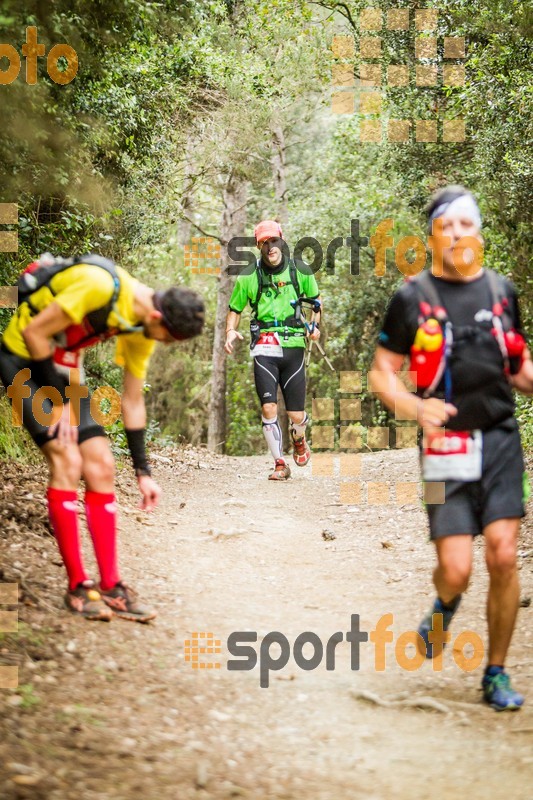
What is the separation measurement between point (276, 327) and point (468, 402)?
6.34 m

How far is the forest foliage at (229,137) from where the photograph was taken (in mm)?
7918

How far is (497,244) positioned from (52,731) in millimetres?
12898

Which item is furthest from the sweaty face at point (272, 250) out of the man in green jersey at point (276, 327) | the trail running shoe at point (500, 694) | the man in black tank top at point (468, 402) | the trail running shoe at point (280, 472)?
the trail running shoe at point (500, 694)

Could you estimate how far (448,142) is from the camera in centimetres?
1694

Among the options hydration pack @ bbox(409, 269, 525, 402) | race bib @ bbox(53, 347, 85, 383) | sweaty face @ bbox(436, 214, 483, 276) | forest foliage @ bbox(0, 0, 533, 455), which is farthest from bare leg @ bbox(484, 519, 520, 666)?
forest foliage @ bbox(0, 0, 533, 455)

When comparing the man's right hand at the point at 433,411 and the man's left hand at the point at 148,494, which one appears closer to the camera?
the man's right hand at the point at 433,411

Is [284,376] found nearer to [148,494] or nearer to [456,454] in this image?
[148,494]

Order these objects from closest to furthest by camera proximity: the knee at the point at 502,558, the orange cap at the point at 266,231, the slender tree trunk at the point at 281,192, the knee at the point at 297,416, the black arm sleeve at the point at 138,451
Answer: the knee at the point at 502,558
the black arm sleeve at the point at 138,451
the orange cap at the point at 266,231
the knee at the point at 297,416
the slender tree trunk at the point at 281,192

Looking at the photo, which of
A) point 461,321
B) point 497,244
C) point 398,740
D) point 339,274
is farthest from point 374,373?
point 339,274

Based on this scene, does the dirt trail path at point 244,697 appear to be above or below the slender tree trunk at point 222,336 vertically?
below

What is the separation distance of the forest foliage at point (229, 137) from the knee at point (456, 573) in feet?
11.7

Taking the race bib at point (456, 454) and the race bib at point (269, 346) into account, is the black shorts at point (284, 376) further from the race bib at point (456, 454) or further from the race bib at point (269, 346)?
the race bib at point (456, 454)

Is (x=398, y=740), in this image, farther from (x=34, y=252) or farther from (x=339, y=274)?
(x=339, y=274)

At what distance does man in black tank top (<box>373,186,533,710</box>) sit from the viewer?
4.01m
